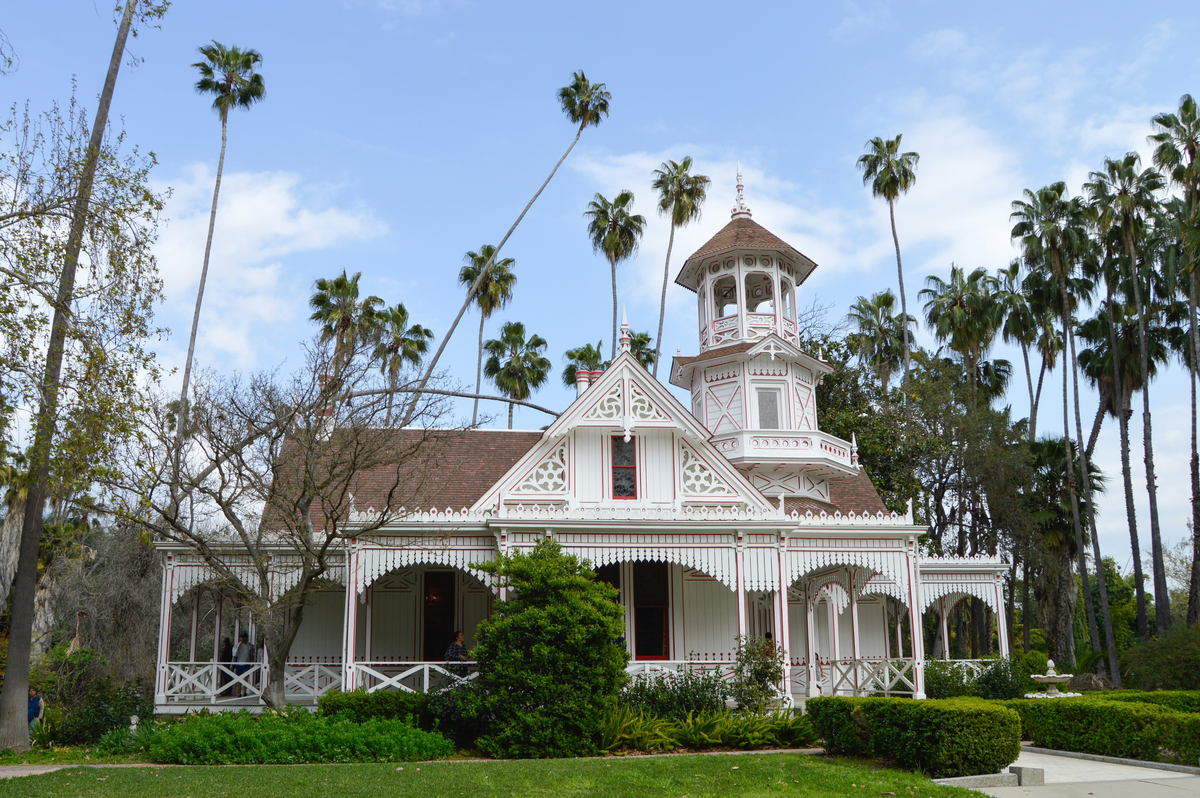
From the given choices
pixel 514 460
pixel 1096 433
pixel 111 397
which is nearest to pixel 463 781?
pixel 111 397

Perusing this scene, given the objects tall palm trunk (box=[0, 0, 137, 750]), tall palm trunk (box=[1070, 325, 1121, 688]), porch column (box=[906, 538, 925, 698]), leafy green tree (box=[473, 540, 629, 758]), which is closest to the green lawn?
leafy green tree (box=[473, 540, 629, 758])

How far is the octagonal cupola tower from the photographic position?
25.4m

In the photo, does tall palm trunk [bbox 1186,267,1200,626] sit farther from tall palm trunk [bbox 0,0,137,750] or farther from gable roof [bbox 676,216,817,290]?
tall palm trunk [bbox 0,0,137,750]

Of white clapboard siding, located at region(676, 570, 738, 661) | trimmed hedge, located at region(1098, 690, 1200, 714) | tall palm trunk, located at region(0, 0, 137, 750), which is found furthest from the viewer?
white clapboard siding, located at region(676, 570, 738, 661)

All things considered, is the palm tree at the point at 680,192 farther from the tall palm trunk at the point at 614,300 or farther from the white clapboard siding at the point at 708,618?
the white clapboard siding at the point at 708,618

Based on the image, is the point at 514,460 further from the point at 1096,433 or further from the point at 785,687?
the point at 1096,433

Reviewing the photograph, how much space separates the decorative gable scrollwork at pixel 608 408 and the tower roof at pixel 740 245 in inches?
288

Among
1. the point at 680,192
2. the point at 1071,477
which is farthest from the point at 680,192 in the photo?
the point at 1071,477

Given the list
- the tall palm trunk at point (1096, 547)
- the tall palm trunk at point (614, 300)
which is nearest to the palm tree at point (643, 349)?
the tall palm trunk at point (614, 300)

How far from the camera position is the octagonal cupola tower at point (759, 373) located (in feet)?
83.4

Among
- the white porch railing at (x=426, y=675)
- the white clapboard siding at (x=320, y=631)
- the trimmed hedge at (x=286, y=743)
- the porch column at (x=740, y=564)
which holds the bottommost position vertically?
the trimmed hedge at (x=286, y=743)

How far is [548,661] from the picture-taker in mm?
15766

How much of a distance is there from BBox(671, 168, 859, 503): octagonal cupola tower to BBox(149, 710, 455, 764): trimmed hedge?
509 inches

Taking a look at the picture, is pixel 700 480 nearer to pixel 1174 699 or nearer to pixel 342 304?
pixel 1174 699
